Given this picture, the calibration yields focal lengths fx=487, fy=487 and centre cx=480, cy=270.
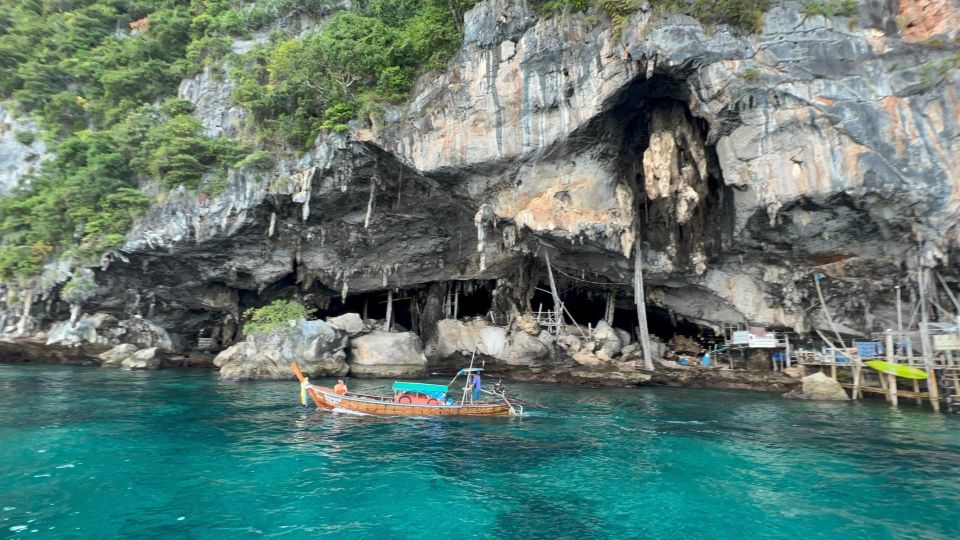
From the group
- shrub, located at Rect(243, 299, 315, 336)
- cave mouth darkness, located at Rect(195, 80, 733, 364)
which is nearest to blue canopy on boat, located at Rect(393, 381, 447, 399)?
cave mouth darkness, located at Rect(195, 80, 733, 364)

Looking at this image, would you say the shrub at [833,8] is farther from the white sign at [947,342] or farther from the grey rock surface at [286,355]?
the grey rock surface at [286,355]

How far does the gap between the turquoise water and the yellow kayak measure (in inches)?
49.4

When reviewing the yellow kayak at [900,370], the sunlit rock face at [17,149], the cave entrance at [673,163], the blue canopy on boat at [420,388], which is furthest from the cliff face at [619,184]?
the sunlit rock face at [17,149]

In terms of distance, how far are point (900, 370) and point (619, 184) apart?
38.1ft

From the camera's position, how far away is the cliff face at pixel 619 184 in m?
15.4

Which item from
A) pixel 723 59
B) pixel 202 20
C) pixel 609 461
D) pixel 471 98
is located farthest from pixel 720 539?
pixel 202 20

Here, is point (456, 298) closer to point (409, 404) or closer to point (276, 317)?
point (276, 317)

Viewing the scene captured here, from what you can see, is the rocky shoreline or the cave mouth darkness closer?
the cave mouth darkness

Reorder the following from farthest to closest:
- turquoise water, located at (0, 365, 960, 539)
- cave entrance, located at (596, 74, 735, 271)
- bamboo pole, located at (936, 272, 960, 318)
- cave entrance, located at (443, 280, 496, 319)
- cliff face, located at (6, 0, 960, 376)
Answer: cave entrance, located at (443, 280, 496, 319)
cave entrance, located at (596, 74, 735, 271)
bamboo pole, located at (936, 272, 960, 318)
cliff face, located at (6, 0, 960, 376)
turquoise water, located at (0, 365, 960, 539)

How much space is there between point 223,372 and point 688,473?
827 inches

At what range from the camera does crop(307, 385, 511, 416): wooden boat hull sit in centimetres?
1487

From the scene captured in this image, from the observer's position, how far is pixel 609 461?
10.6 meters

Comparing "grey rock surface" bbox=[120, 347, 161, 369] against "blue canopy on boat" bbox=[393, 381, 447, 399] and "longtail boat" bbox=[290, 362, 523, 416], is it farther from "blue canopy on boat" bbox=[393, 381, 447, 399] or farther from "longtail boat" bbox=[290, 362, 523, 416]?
"blue canopy on boat" bbox=[393, 381, 447, 399]

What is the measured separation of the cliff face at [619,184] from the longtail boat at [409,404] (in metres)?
7.65
